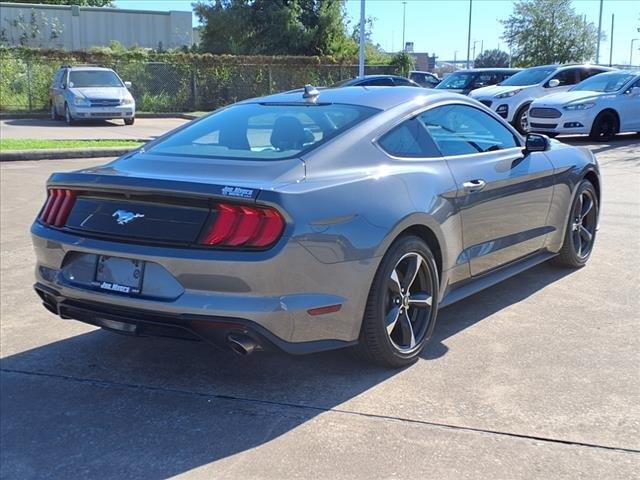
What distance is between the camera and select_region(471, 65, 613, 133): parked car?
1759cm

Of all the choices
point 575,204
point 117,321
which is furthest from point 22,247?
point 575,204

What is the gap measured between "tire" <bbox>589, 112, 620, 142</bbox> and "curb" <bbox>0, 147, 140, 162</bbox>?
376 inches

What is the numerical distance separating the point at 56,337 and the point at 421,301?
2.45 meters

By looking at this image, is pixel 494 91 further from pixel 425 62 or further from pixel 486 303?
pixel 425 62

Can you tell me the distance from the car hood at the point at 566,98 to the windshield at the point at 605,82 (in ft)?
1.26

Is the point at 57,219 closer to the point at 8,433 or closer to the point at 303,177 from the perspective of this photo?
the point at 8,433

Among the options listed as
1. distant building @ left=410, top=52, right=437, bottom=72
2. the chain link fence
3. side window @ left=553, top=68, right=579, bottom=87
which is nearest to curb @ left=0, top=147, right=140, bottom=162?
side window @ left=553, top=68, right=579, bottom=87

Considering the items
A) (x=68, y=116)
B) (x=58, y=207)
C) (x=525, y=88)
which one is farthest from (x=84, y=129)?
(x=58, y=207)

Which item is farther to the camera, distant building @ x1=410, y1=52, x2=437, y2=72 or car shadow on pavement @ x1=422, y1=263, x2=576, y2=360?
distant building @ x1=410, y1=52, x2=437, y2=72

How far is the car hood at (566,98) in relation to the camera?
1582cm

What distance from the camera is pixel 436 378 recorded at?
4168mm

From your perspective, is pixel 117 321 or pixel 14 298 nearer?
pixel 117 321

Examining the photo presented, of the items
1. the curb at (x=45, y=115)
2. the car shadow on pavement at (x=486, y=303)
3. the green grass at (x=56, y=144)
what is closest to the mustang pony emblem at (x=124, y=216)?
the car shadow on pavement at (x=486, y=303)

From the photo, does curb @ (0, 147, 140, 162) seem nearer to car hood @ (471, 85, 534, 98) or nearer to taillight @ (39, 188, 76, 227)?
car hood @ (471, 85, 534, 98)
